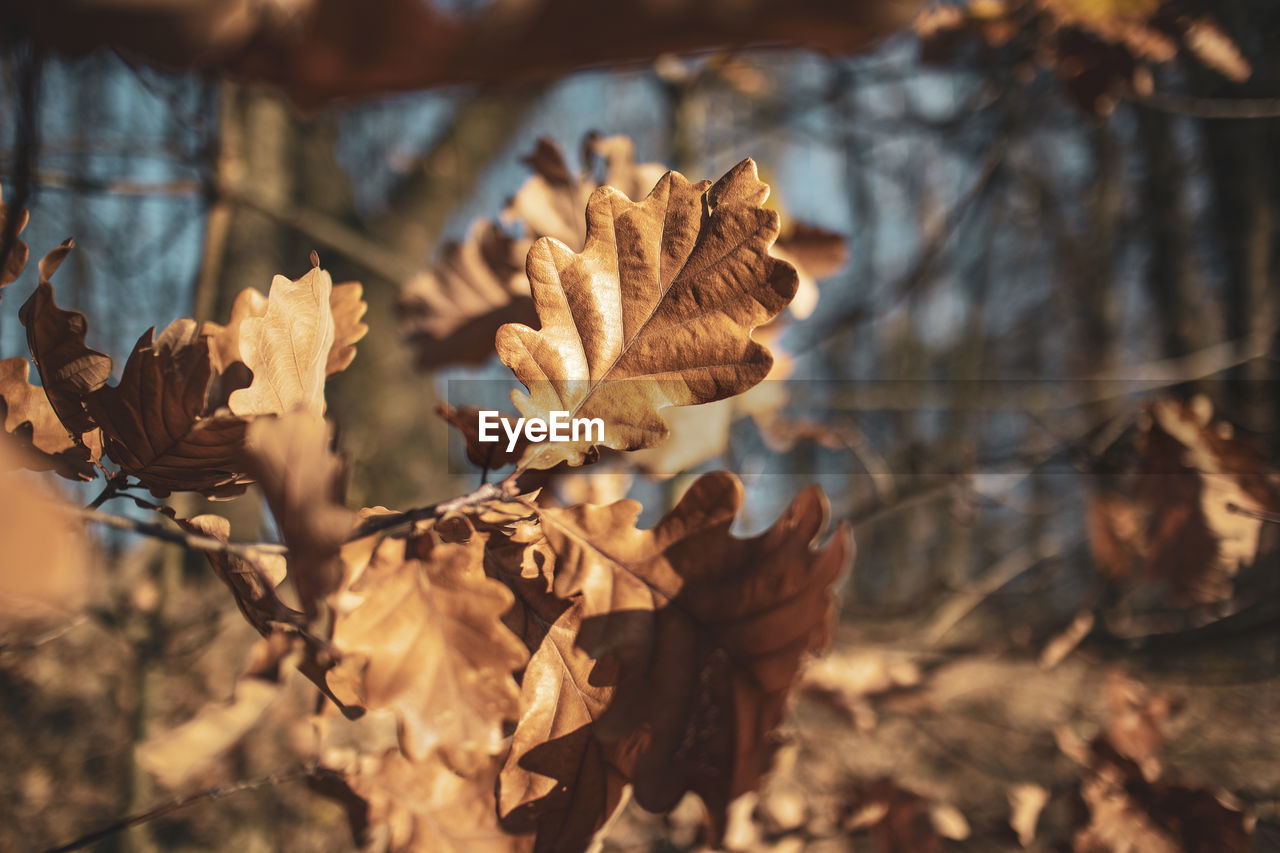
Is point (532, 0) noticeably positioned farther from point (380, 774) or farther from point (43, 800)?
point (43, 800)

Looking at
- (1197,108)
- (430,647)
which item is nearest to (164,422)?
(430,647)

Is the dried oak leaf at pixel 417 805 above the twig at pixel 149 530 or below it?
below

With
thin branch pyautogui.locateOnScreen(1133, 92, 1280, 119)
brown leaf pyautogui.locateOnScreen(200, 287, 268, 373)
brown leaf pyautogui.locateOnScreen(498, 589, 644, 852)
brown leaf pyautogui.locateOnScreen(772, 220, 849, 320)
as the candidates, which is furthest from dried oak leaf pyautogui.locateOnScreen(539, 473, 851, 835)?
thin branch pyautogui.locateOnScreen(1133, 92, 1280, 119)

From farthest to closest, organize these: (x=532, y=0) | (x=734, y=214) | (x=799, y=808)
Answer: (x=799, y=808) < (x=734, y=214) < (x=532, y=0)

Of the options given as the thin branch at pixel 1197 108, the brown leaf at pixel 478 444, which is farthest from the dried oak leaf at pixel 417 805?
the thin branch at pixel 1197 108

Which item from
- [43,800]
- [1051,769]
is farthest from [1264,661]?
[43,800]

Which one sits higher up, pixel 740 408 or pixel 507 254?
pixel 507 254

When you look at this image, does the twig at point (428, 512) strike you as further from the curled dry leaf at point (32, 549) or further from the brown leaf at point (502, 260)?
the brown leaf at point (502, 260)
